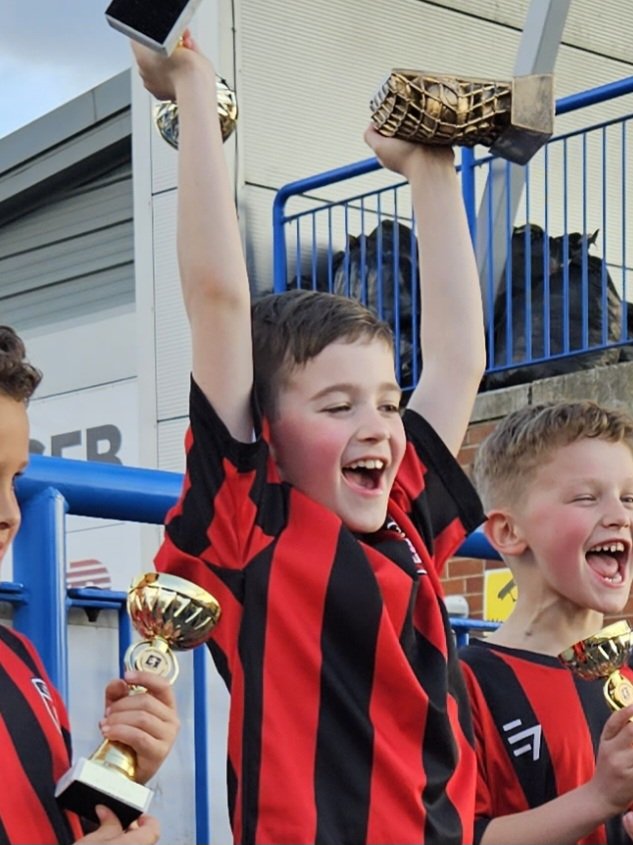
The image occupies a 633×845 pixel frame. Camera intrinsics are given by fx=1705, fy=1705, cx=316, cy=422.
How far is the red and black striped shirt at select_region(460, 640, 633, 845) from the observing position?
7.76ft

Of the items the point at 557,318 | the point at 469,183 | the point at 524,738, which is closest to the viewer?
the point at 524,738

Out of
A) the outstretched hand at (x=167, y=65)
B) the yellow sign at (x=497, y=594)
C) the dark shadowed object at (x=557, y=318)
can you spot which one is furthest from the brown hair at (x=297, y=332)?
the dark shadowed object at (x=557, y=318)

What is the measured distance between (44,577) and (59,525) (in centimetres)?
7

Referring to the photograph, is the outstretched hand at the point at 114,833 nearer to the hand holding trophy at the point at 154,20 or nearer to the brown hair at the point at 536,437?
the hand holding trophy at the point at 154,20

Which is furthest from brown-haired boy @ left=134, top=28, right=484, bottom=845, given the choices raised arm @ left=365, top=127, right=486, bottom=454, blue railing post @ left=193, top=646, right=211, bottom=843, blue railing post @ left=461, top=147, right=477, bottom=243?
blue railing post @ left=461, top=147, right=477, bottom=243

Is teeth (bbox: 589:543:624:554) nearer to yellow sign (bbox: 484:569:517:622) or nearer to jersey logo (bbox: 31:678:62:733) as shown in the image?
Result: jersey logo (bbox: 31:678:62:733)

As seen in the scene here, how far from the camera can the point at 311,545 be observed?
200cm

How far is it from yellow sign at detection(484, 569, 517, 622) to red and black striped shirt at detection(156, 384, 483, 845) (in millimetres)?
4648

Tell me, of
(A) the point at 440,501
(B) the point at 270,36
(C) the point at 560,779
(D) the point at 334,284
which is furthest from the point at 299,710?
(B) the point at 270,36

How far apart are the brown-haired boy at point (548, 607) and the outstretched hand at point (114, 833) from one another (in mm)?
652

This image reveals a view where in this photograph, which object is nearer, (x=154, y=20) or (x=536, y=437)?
(x=154, y=20)

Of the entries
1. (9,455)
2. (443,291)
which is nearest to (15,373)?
(9,455)

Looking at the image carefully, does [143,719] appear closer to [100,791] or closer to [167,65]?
[100,791]

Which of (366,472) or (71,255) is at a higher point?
(71,255)
